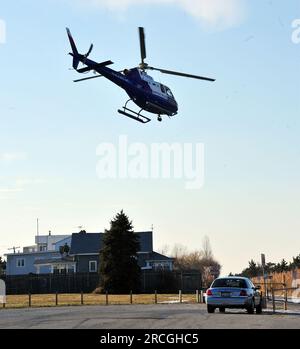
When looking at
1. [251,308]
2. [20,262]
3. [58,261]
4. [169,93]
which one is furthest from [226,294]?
[20,262]

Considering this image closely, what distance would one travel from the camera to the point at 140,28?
38844 mm

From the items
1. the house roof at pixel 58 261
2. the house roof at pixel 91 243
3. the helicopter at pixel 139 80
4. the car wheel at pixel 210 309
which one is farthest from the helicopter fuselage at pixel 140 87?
the house roof at pixel 58 261

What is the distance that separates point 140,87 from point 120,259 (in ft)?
89.7

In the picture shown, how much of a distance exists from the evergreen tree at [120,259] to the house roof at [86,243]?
20607 mm

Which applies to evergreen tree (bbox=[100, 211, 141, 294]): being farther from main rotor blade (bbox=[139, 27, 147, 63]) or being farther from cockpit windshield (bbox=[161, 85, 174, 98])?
main rotor blade (bbox=[139, 27, 147, 63])

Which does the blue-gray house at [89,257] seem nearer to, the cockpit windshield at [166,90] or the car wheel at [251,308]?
the cockpit windshield at [166,90]

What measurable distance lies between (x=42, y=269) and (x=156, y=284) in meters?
31.5

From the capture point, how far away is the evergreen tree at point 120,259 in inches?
2483

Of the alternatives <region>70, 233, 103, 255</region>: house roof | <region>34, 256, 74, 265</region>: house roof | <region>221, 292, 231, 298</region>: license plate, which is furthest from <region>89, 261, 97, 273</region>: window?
<region>221, 292, 231, 298</region>: license plate

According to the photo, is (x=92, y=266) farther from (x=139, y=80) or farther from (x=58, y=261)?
(x=139, y=80)

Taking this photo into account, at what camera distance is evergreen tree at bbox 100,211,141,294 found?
6306 centimetres

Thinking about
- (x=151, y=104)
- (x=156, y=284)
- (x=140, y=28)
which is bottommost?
(x=156, y=284)
